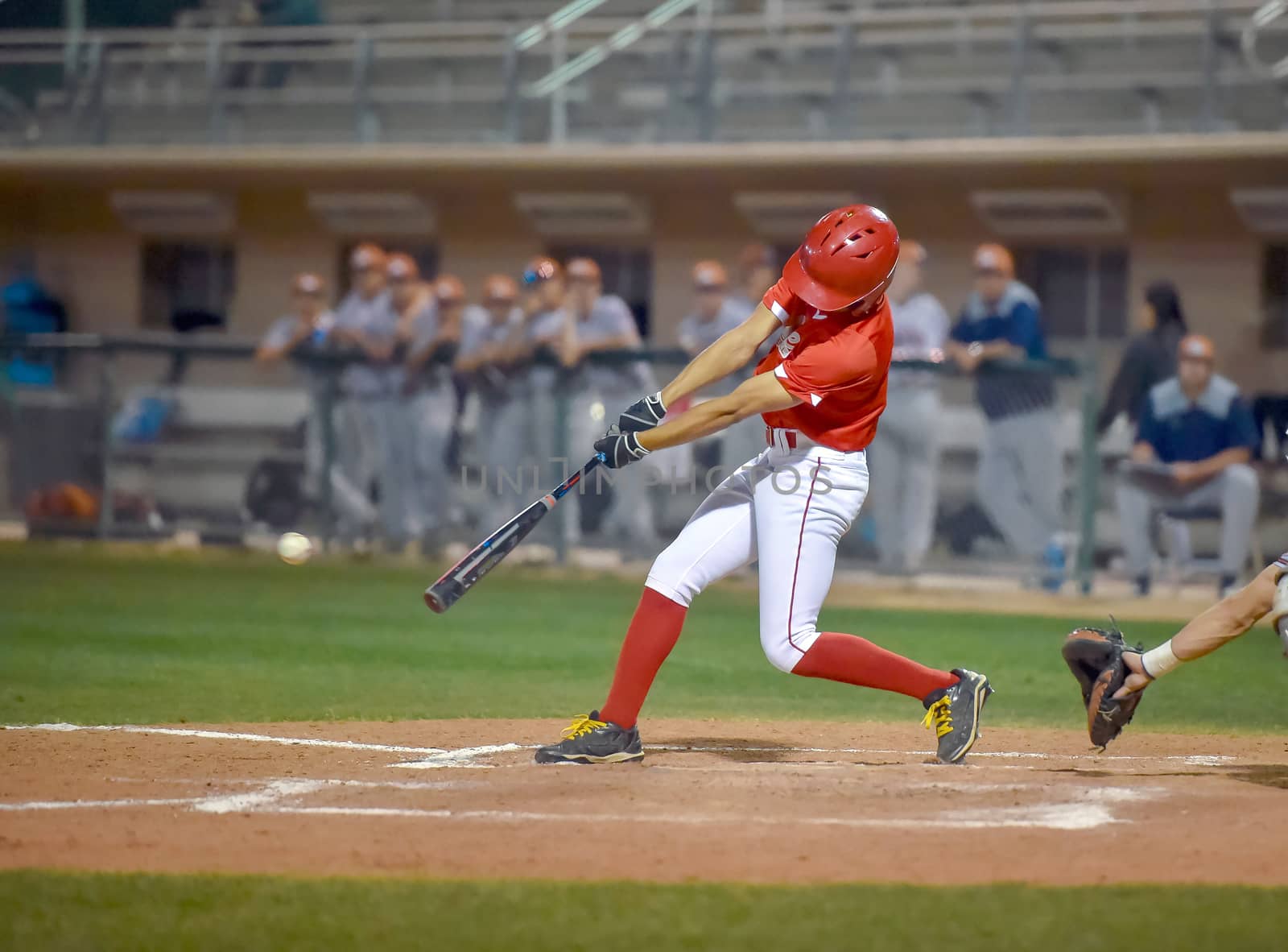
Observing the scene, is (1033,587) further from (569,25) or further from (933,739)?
(569,25)

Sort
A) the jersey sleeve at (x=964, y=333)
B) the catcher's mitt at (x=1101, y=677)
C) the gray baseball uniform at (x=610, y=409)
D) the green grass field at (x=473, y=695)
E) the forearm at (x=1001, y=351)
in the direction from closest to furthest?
the green grass field at (x=473, y=695), the catcher's mitt at (x=1101, y=677), the forearm at (x=1001, y=351), the jersey sleeve at (x=964, y=333), the gray baseball uniform at (x=610, y=409)

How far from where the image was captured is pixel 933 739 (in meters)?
6.53

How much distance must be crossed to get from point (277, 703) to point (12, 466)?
7.83 metres

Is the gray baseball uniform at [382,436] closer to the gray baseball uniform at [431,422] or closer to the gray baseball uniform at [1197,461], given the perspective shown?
the gray baseball uniform at [431,422]

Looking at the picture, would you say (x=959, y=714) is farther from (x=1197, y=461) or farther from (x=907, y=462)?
(x=1197, y=461)

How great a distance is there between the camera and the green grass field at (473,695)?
11.9ft

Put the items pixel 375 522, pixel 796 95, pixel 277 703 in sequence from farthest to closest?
1. pixel 796 95
2. pixel 375 522
3. pixel 277 703

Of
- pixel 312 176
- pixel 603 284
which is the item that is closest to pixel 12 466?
pixel 312 176

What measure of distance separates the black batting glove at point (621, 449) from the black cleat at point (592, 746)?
910mm

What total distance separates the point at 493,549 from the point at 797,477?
1.16 metres

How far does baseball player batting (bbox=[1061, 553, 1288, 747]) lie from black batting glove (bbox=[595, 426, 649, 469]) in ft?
5.57

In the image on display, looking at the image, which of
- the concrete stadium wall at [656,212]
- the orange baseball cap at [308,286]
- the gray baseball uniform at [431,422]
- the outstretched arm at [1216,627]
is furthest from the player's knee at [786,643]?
the orange baseball cap at [308,286]

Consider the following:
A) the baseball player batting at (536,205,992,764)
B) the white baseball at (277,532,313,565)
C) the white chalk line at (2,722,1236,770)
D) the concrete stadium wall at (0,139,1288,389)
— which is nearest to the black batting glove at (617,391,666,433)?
the baseball player batting at (536,205,992,764)

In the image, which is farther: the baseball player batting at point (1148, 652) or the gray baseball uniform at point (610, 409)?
the gray baseball uniform at point (610, 409)
